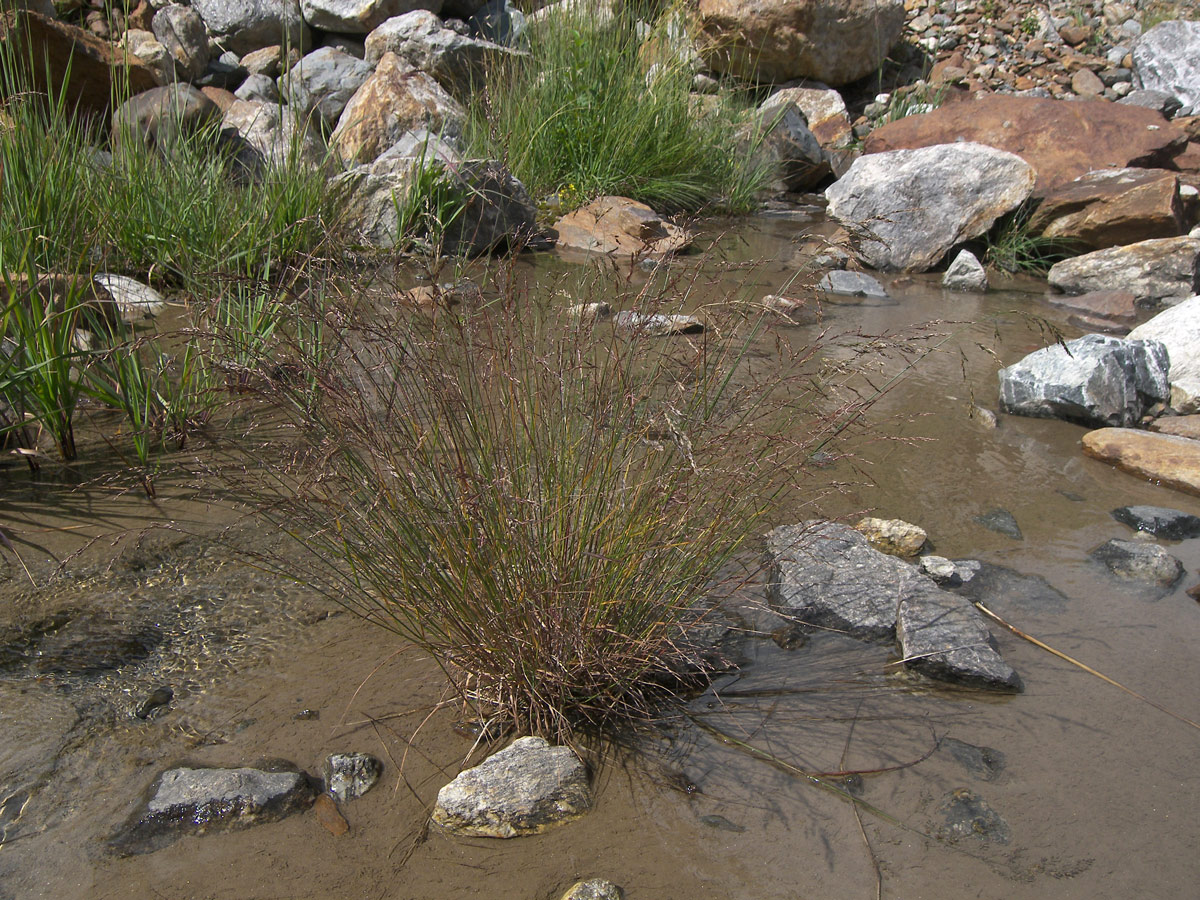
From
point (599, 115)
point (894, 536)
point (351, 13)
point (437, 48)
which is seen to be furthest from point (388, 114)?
point (894, 536)

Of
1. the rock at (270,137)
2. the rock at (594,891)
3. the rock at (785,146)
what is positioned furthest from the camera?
the rock at (785,146)

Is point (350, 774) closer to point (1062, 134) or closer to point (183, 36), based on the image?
point (1062, 134)

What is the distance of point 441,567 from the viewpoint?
6.72 feet

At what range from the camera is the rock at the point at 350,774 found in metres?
1.98

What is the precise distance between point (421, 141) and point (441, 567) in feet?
15.8

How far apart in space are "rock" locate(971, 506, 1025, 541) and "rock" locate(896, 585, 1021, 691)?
739 mm

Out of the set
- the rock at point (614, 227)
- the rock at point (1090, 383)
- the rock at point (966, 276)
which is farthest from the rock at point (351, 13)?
the rock at point (1090, 383)

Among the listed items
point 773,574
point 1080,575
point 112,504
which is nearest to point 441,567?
point 773,574

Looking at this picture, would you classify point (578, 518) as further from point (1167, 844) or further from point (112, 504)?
point (112, 504)

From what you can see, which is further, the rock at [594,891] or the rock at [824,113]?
the rock at [824,113]

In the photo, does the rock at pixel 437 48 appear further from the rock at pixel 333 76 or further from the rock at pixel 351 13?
the rock at pixel 351 13

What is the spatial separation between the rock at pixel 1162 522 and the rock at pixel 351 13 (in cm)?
883

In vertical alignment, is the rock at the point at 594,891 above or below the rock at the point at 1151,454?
above

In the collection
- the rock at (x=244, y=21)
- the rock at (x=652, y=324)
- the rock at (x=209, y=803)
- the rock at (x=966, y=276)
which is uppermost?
the rock at (x=652, y=324)
